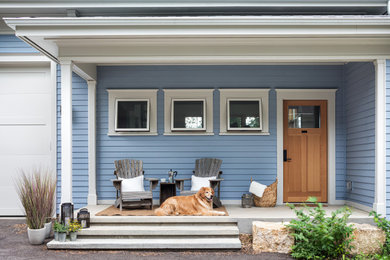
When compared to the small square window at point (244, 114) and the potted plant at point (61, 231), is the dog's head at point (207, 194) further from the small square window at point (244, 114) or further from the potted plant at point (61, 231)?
the potted plant at point (61, 231)

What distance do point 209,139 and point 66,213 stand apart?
2.66 metres

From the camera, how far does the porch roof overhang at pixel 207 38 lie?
13.8 ft

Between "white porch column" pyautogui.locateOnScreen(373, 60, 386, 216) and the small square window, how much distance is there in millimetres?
1893

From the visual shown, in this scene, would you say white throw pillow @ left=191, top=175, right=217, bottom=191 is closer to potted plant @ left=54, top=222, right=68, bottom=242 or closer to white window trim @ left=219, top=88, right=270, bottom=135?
white window trim @ left=219, top=88, right=270, bottom=135

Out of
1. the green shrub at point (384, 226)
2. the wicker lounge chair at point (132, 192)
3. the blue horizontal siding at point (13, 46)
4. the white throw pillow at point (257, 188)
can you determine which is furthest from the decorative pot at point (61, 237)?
the green shrub at point (384, 226)

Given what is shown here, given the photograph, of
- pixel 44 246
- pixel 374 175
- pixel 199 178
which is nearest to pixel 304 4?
pixel 374 175

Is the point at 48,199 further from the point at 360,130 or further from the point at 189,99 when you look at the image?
the point at 360,130

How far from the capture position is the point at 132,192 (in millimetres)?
5199

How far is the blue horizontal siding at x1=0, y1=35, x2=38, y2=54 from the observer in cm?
589

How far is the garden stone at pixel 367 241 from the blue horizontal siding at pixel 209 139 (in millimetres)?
Result: 1739

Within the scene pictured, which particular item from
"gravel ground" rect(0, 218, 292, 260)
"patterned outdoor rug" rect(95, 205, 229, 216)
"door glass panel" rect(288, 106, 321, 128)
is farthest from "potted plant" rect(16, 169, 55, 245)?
"door glass panel" rect(288, 106, 321, 128)

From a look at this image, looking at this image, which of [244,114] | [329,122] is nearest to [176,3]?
[244,114]

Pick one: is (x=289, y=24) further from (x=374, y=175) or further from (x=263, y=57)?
(x=374, y=175)

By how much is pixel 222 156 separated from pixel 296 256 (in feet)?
7.72
